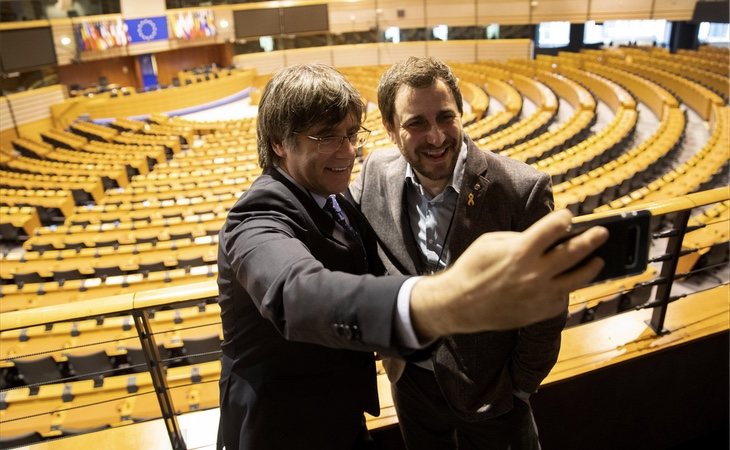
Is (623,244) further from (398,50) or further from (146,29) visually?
(398,50)

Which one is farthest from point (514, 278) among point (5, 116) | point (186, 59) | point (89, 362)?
point (186, 59)

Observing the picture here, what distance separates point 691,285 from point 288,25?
72.3ft

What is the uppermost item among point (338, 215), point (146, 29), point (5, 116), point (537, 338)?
point (146, 29)

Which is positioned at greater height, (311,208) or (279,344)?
(311,208)

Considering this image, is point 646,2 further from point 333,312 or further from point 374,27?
point 333,312

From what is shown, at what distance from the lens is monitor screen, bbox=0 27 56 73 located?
16391mm

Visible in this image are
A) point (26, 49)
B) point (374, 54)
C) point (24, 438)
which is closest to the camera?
point (24, 438)

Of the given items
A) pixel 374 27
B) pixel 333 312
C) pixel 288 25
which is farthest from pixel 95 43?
pixel 333 312

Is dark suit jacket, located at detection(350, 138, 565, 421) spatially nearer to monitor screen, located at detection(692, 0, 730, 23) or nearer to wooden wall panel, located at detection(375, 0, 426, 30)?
monitor screen, located at detection(692, 0, 730, 23)

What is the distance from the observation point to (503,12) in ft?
74.5

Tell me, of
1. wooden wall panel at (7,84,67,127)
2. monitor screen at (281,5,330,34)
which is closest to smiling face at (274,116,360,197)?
wooden wall panel at (7,84,67,127)

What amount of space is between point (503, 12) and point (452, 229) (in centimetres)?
2399

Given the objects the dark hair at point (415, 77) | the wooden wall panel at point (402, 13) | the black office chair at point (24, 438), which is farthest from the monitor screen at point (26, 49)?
the dark hair at point (415, 77)

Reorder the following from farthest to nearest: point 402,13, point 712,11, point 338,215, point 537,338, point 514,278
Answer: point 402,13, point 712,11, point 537,338, point 338,215, point 514,278
